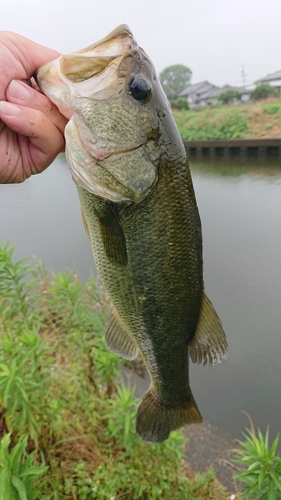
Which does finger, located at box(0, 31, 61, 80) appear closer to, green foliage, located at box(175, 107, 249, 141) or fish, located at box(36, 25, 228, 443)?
fish, located at box(36, 25, 228, 443)

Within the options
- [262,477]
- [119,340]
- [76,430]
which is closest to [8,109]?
[119,340]

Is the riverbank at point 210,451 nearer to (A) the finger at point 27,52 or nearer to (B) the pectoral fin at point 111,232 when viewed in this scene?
(B) the pectoral fin at point 111,232

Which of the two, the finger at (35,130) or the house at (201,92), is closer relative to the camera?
the finger at (35,130)

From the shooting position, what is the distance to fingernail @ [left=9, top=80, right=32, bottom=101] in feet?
4.03

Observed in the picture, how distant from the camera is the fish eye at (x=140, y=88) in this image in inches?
49.4

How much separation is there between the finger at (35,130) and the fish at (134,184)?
0.26 ft

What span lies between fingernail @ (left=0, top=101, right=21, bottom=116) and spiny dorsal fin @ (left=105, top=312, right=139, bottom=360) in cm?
99

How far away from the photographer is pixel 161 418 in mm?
1794

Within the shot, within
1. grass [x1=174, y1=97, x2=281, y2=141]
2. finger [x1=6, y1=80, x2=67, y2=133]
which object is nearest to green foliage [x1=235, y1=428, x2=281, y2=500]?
finger [x1=6, y1=80, x2=67, y2=133]

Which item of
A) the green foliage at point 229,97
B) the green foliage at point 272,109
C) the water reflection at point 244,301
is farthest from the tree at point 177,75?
the water reflection at point 244,301

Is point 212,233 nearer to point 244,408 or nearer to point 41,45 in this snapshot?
point 244,408

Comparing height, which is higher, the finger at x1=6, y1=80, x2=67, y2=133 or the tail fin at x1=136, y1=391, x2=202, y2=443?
the finger at x1=6, y1=80, x2=67, y2=133

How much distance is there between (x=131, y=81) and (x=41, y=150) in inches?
18.0

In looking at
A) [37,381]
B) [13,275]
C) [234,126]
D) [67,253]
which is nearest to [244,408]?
[37,381]
